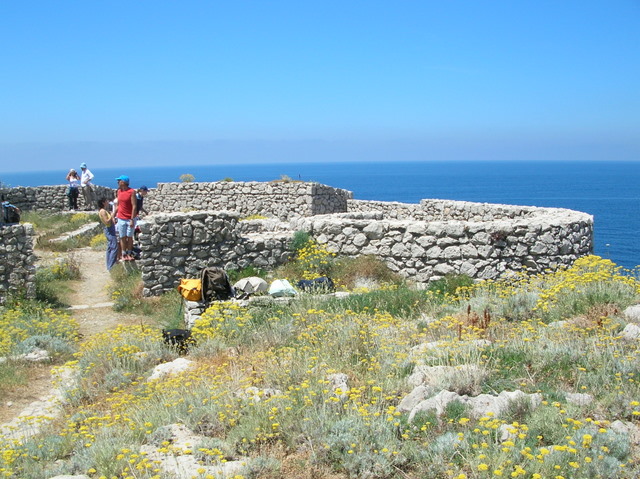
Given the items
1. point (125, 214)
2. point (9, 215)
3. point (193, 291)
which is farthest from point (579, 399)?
point (9, 215)

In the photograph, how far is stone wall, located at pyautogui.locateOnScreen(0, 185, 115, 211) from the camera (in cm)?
2730

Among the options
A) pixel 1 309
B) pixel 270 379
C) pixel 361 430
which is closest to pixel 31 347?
pixel 1 309

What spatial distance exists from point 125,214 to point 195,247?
247 centimetres

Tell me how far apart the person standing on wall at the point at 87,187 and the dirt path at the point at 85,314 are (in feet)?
24.3

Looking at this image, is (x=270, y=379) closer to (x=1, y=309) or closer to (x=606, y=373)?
(x=606, y=373)

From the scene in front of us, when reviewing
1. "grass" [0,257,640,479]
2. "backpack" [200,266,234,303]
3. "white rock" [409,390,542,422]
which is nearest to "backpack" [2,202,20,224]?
"backpack" [200,266,234,303]

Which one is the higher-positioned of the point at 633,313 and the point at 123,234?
the point at 123,234

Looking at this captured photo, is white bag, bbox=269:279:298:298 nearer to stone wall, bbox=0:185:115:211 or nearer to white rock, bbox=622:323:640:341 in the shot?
white rock, bbox=622:323:640:341

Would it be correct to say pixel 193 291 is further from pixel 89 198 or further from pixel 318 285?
pixel 89 198

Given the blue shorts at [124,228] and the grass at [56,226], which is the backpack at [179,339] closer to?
the blue shorts at [124,228]

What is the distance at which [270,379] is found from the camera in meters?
6.70

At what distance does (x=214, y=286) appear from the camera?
35.8 feet

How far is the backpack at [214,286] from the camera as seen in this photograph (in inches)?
426

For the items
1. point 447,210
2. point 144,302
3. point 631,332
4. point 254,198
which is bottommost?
point 144,302
